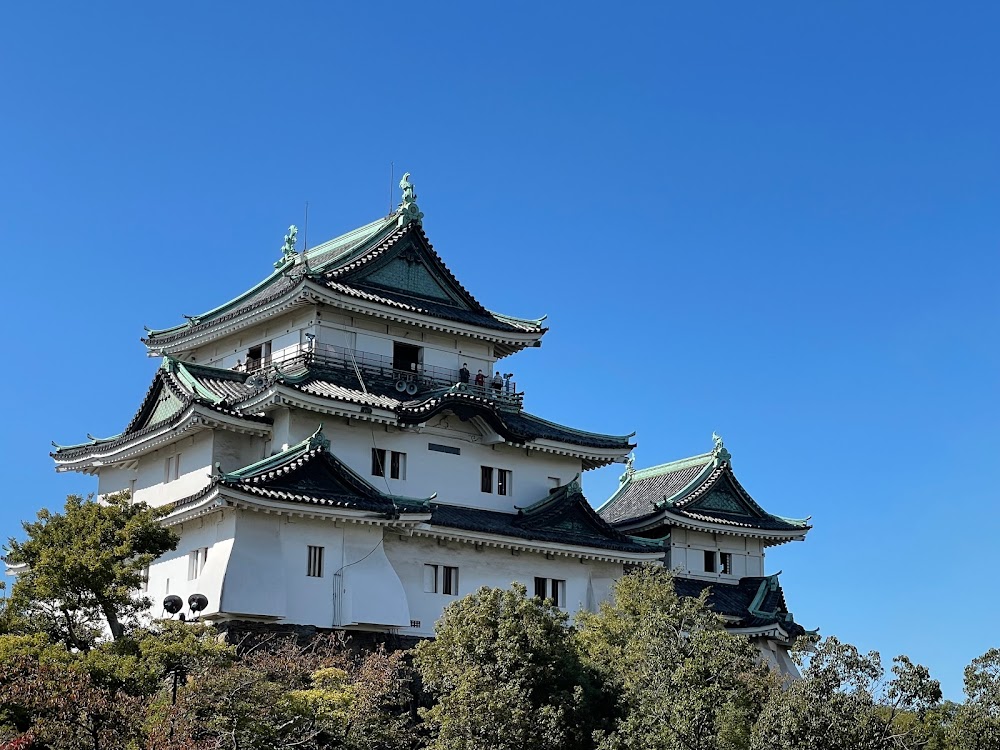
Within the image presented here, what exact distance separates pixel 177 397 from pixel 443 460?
896cm

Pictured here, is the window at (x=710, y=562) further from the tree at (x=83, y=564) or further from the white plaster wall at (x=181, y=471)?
the tree at (x=83, y=564)

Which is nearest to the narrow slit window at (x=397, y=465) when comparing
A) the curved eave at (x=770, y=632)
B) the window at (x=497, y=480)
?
the window at (x=497, y=480)

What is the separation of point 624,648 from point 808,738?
273 inches

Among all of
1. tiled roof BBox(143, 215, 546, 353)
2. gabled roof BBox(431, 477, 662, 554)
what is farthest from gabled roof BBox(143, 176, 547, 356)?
gabled roof BBox(431, 477, 662, 554)

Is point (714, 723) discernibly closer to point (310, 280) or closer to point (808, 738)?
point (808, 738)

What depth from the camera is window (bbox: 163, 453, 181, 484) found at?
41.1 m

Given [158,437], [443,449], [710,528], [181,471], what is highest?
[443,449]

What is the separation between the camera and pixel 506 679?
28703mm

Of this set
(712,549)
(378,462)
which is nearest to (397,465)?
(378,462)

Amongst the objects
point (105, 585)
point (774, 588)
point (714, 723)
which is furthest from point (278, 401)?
point (774, 588)

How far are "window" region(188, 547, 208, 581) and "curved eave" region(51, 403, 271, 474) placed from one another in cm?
391

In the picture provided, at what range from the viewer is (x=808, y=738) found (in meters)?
27.1

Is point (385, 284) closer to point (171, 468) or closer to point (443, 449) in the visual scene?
point (443, 449)

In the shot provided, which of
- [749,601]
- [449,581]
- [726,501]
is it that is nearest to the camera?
[449,581]
